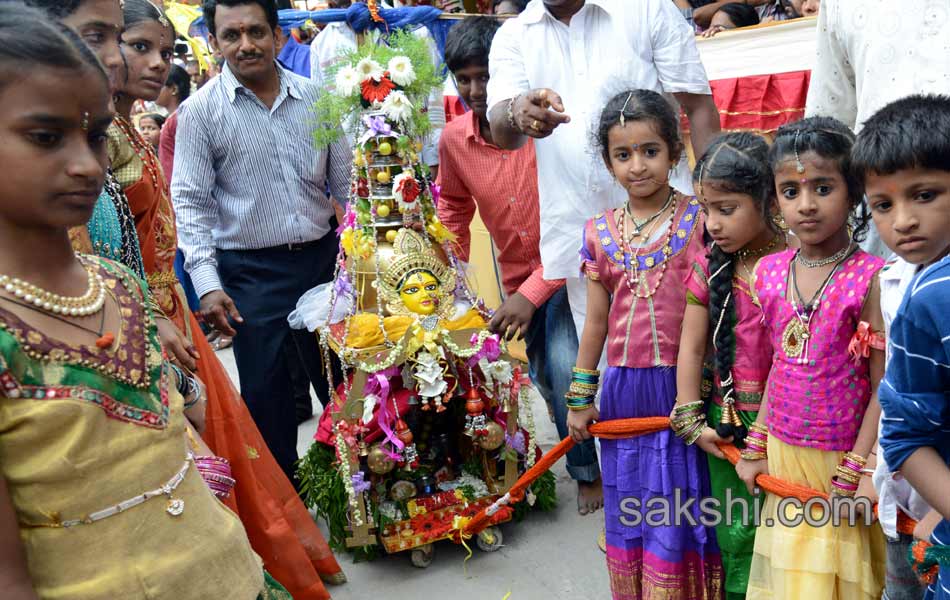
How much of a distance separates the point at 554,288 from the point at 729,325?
3.34 ft

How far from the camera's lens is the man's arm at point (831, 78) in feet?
8.02

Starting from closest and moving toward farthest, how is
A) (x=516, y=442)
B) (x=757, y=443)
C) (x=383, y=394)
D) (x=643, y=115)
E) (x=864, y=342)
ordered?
(x=864, y=342) → (x=757, y=443) → (x=643, y=115) → (x=383, y=394) → (x=516, y=442)

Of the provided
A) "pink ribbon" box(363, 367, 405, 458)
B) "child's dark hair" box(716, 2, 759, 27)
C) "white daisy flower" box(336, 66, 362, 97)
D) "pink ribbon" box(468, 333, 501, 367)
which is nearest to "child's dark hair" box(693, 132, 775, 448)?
"pink ribbon" box(468, 333, 501, 367)

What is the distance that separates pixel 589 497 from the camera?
3.53 m

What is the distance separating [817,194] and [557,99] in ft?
2.91

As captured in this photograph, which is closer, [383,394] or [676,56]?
[676,56]

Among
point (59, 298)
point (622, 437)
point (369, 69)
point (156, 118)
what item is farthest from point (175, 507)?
point (156, 118)

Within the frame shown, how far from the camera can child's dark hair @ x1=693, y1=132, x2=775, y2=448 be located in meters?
2.19

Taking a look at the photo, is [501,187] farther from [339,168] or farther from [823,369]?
[823,369]

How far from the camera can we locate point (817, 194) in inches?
78.4

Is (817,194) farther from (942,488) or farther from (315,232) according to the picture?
(315,232)

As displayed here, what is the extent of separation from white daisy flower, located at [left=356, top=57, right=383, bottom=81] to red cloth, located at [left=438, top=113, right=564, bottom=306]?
0.60m

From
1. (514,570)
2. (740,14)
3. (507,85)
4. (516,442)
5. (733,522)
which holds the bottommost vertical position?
(514,570)

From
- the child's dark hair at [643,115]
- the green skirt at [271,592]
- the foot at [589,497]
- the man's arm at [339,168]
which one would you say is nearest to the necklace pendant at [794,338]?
the child's dark hair at [643,115]
